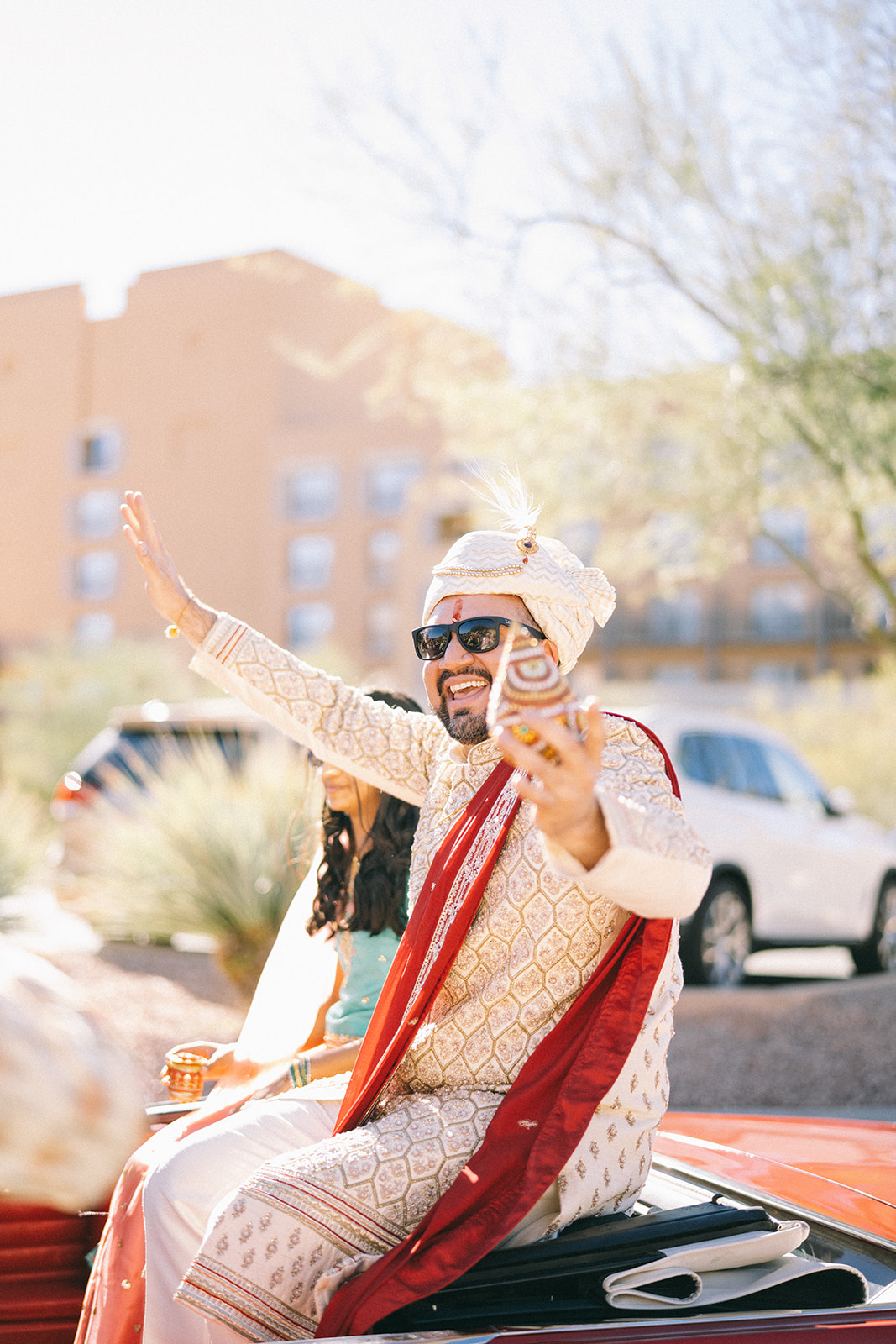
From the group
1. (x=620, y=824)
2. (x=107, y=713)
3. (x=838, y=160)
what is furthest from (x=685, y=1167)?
(x=107, y=713)

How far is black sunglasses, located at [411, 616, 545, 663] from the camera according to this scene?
2609 millimetres

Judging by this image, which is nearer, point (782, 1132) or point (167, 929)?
point (782, 1132)

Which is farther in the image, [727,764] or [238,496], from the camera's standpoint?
[238,496]

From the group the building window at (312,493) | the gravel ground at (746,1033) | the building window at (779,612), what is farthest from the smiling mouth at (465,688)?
the building window at (779,612)

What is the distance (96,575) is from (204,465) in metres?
6.61

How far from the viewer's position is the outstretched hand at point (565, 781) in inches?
70.5

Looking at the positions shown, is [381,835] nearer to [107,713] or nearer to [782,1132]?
[782,1132]

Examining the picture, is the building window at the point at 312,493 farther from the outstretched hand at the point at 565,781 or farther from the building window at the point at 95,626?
the outstretched hand at the point at 565,781

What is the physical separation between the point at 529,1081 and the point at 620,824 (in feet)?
1.69

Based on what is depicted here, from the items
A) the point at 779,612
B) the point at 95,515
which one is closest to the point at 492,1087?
the point at 779,612

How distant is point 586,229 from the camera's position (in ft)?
30.0

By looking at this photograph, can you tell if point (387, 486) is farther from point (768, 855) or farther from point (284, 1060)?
point (284, 1060)

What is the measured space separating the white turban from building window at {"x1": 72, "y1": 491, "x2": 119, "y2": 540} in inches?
2203

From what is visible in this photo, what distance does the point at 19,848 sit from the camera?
Result: 9750 millimetres
